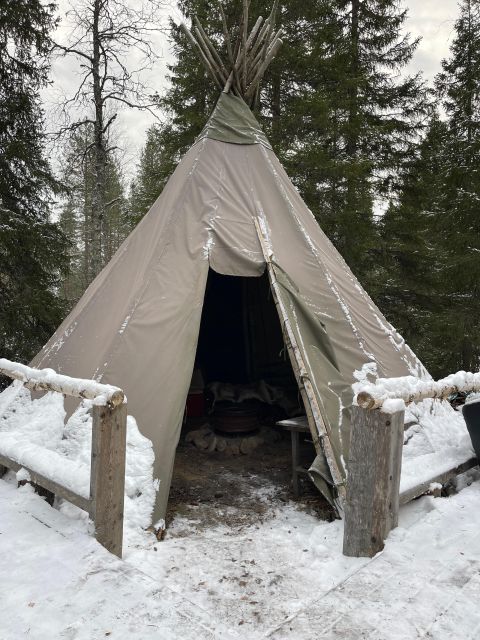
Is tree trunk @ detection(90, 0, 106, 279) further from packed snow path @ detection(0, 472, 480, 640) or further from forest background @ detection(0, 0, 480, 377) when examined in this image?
packed snow path @ detection(0, 472, 480, 640)

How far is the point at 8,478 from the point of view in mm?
3869

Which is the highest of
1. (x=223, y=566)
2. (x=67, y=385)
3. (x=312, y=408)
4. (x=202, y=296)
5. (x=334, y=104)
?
(x=334, y=104)

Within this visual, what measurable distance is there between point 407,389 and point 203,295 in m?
2.04

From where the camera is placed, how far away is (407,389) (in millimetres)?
3254

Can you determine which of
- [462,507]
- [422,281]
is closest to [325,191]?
[422,281]

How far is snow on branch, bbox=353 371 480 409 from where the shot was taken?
110 inches

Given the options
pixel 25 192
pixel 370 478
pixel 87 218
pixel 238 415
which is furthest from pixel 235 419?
pixel 87 218

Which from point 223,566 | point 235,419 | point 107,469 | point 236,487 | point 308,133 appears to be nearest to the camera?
point 107,469

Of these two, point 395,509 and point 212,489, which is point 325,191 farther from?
point 395,509

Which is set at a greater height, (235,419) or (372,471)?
(372,471)

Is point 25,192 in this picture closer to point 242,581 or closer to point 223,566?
point 223,566

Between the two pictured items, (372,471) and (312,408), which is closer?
(372,471)

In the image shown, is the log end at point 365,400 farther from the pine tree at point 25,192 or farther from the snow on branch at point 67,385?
the pine tree at point 25,192

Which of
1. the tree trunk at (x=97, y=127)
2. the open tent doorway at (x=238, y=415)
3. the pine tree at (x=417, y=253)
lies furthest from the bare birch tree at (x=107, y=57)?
the pine tree at (x=417, y=253)
